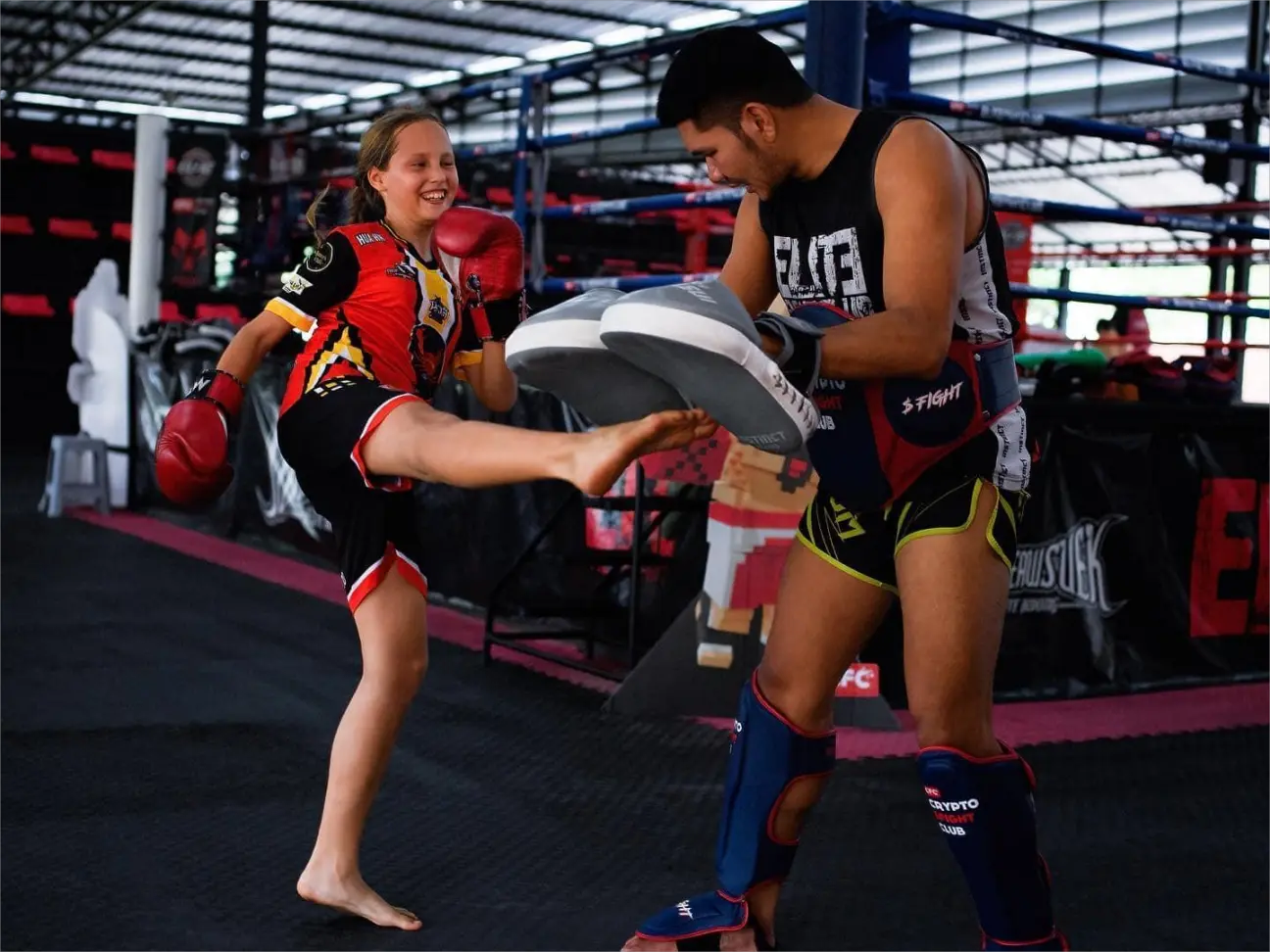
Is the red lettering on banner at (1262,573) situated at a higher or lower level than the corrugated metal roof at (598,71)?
lower

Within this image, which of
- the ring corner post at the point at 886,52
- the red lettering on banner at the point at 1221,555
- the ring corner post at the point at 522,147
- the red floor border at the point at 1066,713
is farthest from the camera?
the ring corner post at the point at 522,147

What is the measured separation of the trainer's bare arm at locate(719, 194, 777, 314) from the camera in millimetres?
1998

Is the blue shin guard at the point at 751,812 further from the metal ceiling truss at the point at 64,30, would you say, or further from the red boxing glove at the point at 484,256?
the metal ceiling truss at the point at 64,30

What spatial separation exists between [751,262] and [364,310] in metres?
0.62

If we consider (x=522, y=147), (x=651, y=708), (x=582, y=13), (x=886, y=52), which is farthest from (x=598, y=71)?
(x=651, y=708)

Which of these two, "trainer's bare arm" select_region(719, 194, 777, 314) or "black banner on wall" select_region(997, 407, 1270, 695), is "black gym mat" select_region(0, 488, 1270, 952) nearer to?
"black banner on wall" select_region(997, 407, 1270, 695)

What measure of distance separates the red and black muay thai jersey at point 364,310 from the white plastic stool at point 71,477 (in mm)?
5952

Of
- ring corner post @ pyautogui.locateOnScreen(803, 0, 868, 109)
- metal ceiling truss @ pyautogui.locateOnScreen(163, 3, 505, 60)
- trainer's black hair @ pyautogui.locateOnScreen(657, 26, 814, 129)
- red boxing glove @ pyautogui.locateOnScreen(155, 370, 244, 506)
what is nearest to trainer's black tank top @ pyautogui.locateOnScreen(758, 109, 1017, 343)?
trainer's black hair @ pyautogui.locateOnScreen(657, 26, 814, 129)

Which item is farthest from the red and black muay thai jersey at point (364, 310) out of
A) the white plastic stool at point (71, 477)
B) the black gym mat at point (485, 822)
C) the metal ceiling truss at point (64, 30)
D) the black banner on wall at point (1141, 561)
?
the metal ceiling truss at point (64, 30)

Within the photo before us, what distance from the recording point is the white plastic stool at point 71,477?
7.63 meters

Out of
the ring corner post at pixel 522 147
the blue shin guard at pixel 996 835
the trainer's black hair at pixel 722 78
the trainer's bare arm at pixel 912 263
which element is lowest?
the blue shin guard at pixel 996 835

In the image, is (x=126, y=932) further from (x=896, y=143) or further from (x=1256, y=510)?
(x=1256, y=510)

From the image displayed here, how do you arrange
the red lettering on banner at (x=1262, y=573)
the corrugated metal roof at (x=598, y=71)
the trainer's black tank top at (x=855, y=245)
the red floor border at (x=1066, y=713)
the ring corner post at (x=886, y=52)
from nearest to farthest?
the trainer's black tank top at (x=855, y=245), the ring corner post at (x=886, y=52), the red floor border at (x=1066, y=713), the red lettering on banner at (x=1262, y=573), the corrugated metal roof at (x=598, y=71)

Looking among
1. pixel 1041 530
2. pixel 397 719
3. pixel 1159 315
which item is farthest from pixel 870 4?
pixel 1159 315
